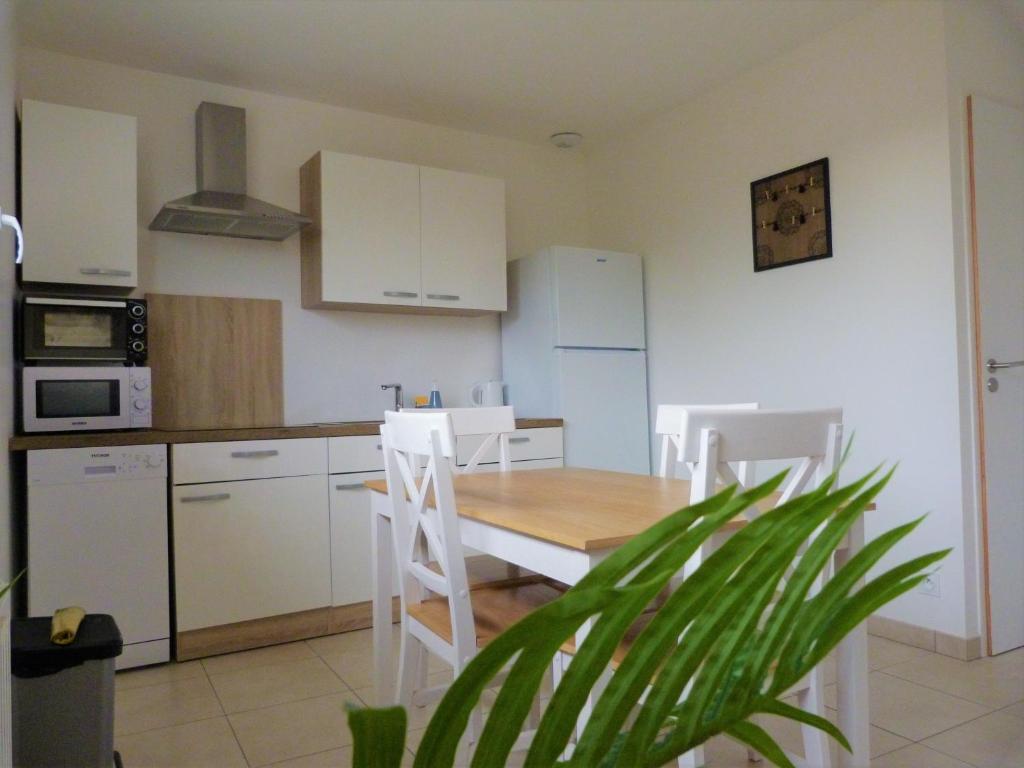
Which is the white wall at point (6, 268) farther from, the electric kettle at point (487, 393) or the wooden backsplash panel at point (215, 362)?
the electric kettle at point (487, 393)

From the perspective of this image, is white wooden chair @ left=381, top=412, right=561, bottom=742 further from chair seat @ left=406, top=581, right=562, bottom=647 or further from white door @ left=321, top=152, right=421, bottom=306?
white door @ left=321, top=152, right=421, bottom=306

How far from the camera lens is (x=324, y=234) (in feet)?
12.0

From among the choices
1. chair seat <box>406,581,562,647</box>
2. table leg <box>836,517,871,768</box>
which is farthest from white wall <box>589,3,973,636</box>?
chair seat <box>406,581,562,647</box>

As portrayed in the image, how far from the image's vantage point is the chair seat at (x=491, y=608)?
74.7 inches

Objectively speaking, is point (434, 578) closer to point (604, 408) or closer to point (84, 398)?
point (84, 398)

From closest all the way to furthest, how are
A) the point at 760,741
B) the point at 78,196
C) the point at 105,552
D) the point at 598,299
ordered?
1. the point at 760,741
2. the point at 105,552
3. the point at 78,196
4. the point at 598,299

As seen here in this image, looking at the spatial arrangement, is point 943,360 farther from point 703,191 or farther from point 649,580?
point 649,580

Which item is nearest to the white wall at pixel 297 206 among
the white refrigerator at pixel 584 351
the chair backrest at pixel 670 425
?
the white refrigerator at pixel 584 351

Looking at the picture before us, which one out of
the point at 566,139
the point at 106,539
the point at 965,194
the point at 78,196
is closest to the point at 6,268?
the point at 78,196

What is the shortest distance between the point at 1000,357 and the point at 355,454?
270 cm

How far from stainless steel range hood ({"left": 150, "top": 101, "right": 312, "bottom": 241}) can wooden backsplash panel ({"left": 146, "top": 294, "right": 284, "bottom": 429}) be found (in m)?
0.35

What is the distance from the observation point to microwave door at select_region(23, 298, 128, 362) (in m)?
2.92

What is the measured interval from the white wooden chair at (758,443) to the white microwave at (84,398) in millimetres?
2426

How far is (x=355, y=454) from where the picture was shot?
11.2 ft
